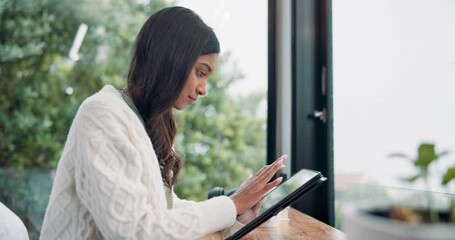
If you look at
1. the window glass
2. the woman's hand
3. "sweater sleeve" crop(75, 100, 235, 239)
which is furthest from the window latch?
"sweater sleeve" crop(75, 100, 235, 239)

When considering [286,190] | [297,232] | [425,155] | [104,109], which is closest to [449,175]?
[425,155]

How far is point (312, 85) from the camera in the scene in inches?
89.9

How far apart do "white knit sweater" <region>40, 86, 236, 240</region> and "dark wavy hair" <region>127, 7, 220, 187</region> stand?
110 mm

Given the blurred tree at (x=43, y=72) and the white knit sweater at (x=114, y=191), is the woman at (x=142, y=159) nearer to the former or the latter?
the white knit sweater at (x=114, y=191)

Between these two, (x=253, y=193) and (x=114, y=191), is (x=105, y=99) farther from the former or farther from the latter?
(x=253, y=193)

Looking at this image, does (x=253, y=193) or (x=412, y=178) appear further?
(x=253, y=193)

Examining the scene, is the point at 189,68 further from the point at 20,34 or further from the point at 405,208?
the point at 20,34

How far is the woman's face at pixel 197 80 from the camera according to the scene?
1.25 metres

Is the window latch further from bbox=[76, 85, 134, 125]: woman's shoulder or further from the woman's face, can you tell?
bbox=[76, 85, 134, 125]: woman's shoulder

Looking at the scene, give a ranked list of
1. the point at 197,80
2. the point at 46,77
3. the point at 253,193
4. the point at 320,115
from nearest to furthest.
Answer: the point at 253,193, the point at 197,80, the point at 320,115, the point at 46,77

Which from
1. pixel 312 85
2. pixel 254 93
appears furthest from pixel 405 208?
pixel 254 93

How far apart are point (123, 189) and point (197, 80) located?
1.46 ft

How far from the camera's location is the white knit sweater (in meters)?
0.91

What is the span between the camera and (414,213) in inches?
22.8
